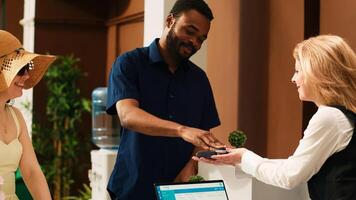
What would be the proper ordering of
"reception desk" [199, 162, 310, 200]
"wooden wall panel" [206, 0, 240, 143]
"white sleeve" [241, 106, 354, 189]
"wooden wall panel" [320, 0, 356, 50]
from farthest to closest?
"wooden wall panel" [206, 0, 240, 143]
"wooden wall panel" [320, 0, 356, 50]
"reception desk" [199, 162, 310, 200]
"white sleeve" [241, 106, 354, 189]

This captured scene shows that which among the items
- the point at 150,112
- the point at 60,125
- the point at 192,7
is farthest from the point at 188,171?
the point at 60,125

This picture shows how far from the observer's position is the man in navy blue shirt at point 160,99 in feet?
8.55

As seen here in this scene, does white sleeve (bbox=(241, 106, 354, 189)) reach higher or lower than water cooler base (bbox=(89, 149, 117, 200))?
higher

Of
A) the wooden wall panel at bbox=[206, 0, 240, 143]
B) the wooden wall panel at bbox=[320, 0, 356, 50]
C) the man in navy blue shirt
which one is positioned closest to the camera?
the man in navy blue shirt

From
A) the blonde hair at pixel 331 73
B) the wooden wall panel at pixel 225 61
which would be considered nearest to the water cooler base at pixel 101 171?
the wooden wall panel at pixel 225 61

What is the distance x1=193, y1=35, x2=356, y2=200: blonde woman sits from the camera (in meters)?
1.93

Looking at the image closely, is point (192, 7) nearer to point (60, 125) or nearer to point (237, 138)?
point (237, 138)

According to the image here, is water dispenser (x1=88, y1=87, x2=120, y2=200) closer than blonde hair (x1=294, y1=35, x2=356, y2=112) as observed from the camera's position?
No

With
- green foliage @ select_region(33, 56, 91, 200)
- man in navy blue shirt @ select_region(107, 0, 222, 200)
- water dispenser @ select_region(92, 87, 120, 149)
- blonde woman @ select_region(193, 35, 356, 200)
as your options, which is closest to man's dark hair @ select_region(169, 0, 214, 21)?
man in navy blue shirt @ select_region(107, 0, 222, 200)

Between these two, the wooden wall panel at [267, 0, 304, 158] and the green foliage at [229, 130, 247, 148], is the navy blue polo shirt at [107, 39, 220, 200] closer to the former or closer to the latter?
the green foliage at [229, 130, 247, 148]

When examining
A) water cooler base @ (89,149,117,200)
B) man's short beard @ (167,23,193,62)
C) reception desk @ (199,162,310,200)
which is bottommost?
water cooler base @ (89,149,117,200)

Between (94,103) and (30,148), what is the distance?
12.9ft

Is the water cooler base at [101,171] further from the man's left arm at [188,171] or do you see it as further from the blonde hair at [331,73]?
the blonde hair at [331,73]

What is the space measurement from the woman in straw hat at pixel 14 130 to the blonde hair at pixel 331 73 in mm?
1081
